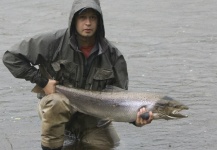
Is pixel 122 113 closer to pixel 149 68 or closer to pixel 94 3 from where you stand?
pixel 94 3

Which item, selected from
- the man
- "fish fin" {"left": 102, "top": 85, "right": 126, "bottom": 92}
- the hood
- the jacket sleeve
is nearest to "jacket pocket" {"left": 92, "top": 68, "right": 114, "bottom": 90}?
the man

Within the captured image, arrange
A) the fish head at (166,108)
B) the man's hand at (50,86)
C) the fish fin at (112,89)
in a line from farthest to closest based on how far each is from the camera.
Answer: the man's hand at (50,86)
the fish fin at (112,89)
the fish head at (166,108)

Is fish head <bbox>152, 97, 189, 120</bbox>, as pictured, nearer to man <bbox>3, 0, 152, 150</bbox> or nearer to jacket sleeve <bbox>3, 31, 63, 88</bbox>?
man <bbox>3, 0, 152, 150</bbox>

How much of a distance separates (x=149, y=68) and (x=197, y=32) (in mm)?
2588

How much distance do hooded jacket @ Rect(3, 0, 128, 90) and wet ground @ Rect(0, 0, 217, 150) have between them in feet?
2.53

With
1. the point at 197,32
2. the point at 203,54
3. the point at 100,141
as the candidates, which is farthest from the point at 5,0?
the point at 100,141

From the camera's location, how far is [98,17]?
581cm

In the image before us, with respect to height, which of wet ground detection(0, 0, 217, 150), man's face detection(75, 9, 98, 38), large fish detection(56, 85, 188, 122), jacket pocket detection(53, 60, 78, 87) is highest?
man's face detection(75, 9, 98, 38)

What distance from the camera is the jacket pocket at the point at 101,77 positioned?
5.74m

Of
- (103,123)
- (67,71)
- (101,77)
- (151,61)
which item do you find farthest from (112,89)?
(151,61)

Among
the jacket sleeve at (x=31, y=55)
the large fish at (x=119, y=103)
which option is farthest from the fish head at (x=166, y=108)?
the jacket sleeve at (x=31, y=55)

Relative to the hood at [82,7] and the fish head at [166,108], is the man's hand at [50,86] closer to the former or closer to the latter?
the hood at [82,7]

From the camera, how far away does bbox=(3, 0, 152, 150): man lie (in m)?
5.66

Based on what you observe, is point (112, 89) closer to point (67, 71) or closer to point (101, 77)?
point (101, 77)
